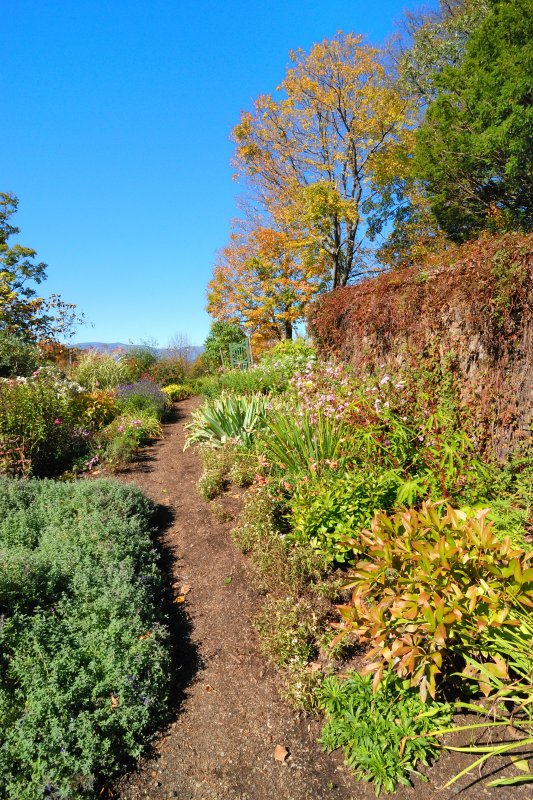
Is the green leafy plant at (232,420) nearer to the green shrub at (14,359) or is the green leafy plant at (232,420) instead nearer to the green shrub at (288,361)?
the green shrub at (288,361)

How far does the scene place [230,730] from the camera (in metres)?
2.47

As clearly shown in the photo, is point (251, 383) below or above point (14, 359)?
below

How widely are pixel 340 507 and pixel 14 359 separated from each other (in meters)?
8.67

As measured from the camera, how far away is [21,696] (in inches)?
92.8

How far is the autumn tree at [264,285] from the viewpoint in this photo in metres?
18.4

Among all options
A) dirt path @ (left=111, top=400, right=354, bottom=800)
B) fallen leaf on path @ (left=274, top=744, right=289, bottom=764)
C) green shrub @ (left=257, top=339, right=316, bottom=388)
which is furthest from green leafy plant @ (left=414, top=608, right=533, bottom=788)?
green shrub @ (left=257, top=339, right=316, bottom=388)

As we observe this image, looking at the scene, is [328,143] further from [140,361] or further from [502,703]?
[502,703]

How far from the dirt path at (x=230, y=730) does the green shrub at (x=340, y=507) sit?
745mm

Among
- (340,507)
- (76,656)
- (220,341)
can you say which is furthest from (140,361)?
(76,656)

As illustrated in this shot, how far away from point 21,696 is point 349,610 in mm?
1848

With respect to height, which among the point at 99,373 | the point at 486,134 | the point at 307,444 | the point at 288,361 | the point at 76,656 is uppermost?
the point at 486,134

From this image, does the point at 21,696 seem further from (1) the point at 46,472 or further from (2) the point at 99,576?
(1) the point at 46,472

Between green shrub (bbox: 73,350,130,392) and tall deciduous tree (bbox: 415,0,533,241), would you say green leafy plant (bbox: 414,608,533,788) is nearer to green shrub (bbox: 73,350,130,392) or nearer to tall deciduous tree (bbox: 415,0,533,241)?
green shrub (bbox: 73,350,130,392)

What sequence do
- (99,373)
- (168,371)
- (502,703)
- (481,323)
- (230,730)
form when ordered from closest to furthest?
(502,703) → (230,730) → (481,323) → (99,373) → (168,371)
